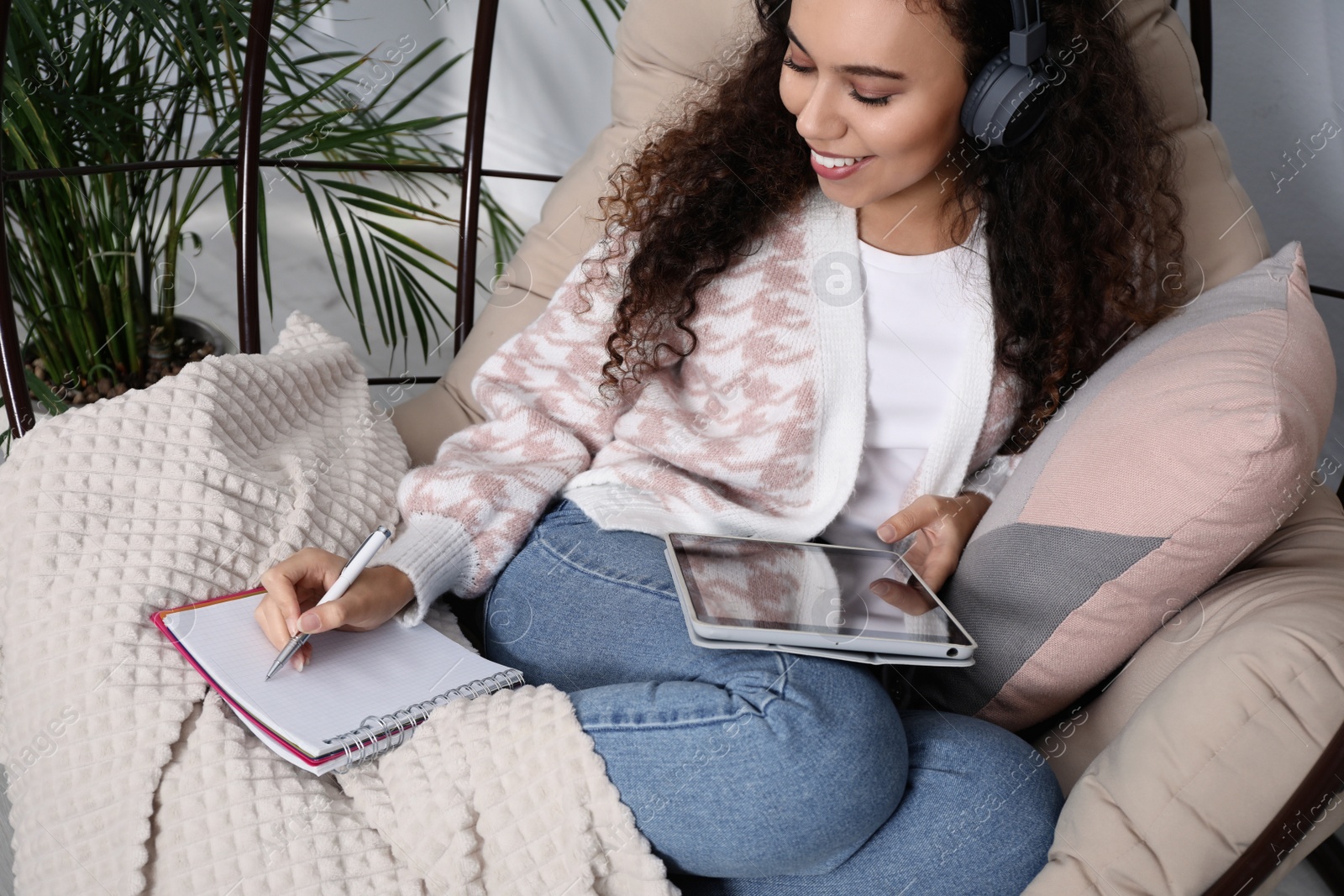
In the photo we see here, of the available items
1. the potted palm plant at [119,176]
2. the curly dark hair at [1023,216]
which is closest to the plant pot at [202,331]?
the potted palm plant at [119,176]

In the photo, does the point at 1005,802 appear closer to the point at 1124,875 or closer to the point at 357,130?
the point at 1124,875

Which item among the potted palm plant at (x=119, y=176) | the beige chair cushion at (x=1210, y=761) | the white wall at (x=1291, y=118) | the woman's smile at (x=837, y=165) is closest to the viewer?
the beige chair cushion at (x=1210, y=761)

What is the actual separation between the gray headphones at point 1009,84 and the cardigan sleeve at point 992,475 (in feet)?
1.15

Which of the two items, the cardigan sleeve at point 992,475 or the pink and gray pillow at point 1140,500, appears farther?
the cardigan sleeve at point 992,475

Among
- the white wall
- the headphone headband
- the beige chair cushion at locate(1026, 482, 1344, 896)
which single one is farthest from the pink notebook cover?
the white wall

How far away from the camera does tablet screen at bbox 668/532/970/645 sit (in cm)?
87

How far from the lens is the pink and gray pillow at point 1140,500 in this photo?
88cm

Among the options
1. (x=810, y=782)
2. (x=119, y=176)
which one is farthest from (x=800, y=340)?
(x=119, y=176)

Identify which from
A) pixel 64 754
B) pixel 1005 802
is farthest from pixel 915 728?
pixel 64 754

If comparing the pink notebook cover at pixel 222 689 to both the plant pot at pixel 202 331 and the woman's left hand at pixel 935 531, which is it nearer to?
the woman's left hand at pixel 935 531

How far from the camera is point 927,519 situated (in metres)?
1.07

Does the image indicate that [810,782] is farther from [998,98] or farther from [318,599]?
[998,98]

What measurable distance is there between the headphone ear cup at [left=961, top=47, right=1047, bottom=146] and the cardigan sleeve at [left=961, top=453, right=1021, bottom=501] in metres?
0.35

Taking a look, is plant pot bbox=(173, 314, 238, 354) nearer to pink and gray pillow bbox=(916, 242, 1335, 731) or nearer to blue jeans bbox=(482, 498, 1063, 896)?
blue jeans bbox=(482, 498, 1063, 896)
